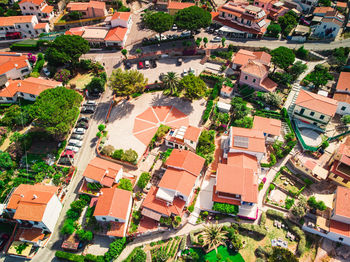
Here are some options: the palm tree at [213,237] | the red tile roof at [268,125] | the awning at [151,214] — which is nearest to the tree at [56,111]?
the awning at [151,214]

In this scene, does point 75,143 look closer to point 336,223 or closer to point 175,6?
point 336,223

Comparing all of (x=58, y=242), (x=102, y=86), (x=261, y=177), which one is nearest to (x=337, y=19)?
(x=261, y=177)

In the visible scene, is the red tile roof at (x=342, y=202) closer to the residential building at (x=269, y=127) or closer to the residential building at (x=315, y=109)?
the residential building at (x=269, y=127)

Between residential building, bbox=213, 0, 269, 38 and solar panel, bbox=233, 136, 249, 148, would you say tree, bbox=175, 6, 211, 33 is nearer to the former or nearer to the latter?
residential building, bbox=213, 0, 269, 38

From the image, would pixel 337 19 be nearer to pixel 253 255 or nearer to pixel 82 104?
pixel 253 255

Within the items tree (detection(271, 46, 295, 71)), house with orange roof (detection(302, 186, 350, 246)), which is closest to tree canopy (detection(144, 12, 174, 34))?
tree (detection(271, 46, 295, 71))

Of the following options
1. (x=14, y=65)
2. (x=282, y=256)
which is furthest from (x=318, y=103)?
(x=14, y=65)
